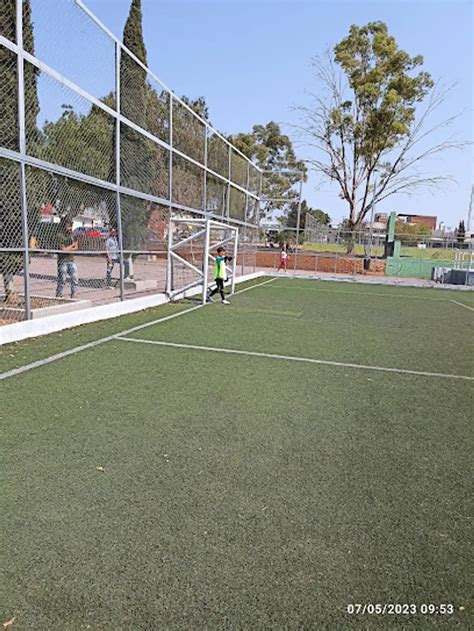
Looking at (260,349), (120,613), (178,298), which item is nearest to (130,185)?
(178,298)

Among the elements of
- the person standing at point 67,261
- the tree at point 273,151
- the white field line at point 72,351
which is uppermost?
the tree at point 273,151

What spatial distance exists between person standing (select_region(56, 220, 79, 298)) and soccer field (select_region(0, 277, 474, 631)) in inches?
106

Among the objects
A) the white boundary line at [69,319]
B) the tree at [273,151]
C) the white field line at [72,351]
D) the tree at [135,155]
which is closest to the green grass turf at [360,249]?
the tree at [273,151]

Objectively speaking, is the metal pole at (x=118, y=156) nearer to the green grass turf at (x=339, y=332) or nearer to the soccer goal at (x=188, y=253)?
the green grass turf at (x=339, y=332)

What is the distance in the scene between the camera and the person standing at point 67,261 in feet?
28.9

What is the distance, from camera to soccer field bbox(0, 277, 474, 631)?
2.21 metres

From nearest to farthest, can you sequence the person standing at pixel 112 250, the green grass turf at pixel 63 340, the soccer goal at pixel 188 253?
the green grass turf at pixel 63 340
the person standing at pixel 112 250
the soccer goal at pixel 188 253

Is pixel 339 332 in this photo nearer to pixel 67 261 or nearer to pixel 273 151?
pixel 67 261

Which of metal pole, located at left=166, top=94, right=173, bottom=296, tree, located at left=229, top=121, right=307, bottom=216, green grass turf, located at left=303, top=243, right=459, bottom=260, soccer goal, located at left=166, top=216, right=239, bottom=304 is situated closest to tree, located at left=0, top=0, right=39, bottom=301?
metal pole, located at left=166, top=94, right=173, bottom=296

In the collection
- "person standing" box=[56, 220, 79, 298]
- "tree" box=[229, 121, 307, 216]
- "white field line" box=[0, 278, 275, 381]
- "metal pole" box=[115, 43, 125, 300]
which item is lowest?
"white field line" box=[0, 278, 275, 381]

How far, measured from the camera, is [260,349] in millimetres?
7500

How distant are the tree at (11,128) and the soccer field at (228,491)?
2.17 meters

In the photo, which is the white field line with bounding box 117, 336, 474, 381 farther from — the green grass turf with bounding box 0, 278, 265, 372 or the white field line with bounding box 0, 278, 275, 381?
the green grass turf with bounding box 0, 278, 265, 372

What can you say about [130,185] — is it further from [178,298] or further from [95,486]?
[95,486]
